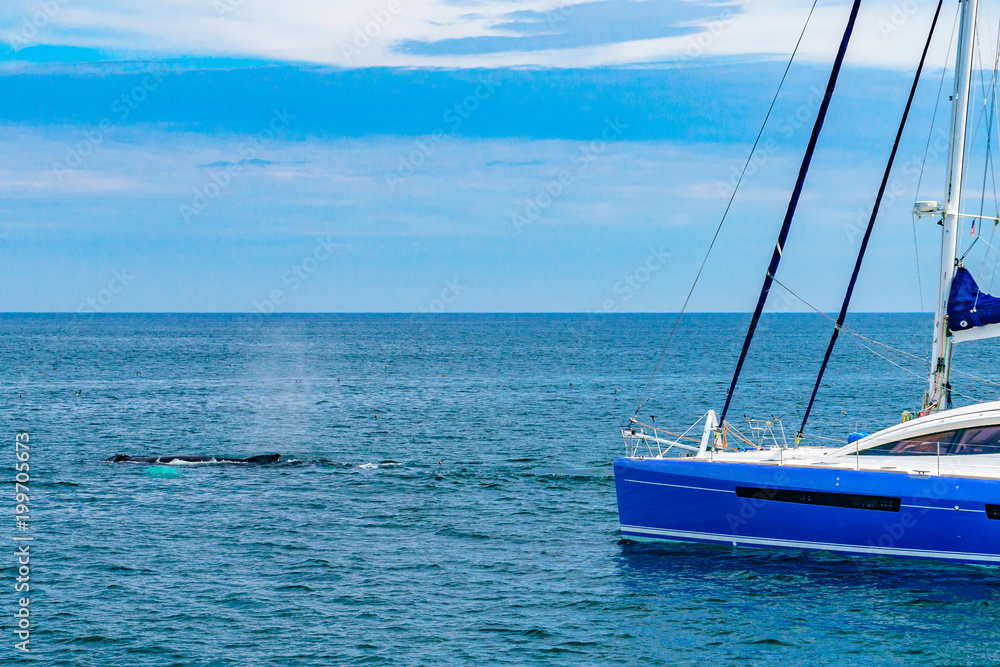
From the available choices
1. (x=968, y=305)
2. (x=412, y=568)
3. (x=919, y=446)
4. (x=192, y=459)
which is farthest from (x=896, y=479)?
(x=192, y=459)

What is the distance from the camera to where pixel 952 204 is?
23672mm

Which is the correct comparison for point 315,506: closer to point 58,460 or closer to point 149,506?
point 149,506

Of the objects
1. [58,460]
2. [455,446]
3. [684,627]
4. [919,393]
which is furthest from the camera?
[919,393]

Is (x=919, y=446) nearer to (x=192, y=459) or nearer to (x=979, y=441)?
(x=979, y=441)

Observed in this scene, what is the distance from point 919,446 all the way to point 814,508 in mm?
3012

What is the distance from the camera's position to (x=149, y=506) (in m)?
33.2

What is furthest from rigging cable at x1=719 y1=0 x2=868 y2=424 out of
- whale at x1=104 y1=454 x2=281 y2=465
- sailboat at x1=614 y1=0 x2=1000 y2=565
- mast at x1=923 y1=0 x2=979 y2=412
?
whale at x1=104 y1=454 x2=281 y2=465

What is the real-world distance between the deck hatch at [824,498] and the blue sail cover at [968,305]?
4579mm

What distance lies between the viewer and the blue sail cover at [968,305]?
23203mm

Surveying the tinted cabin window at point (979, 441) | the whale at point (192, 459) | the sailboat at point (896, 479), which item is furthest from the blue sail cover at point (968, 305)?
the whale at point (192, 459)

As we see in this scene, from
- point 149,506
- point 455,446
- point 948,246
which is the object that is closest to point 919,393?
point 455,446

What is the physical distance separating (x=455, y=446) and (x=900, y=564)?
26711mm

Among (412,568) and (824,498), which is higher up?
(824,498)

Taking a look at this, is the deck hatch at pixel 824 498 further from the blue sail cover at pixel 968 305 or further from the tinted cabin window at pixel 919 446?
the blue sail cover at pixel 968 305
